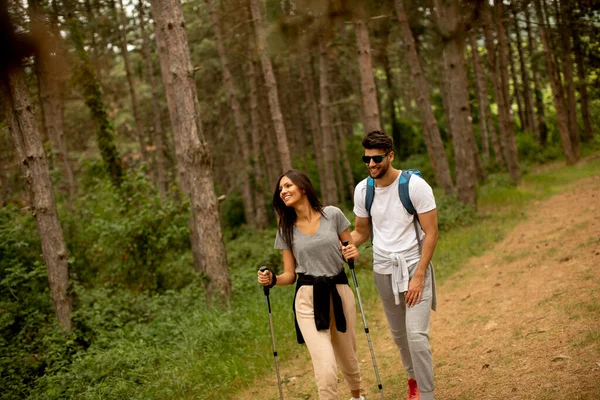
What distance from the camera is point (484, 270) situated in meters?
10.3

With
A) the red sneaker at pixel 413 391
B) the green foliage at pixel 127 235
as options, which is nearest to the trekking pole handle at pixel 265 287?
the red sneaker at pixel 413 391

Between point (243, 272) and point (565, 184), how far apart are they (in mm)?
11351

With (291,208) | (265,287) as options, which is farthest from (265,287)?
(291,208)

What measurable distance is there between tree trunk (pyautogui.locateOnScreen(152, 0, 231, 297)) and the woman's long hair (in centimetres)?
484

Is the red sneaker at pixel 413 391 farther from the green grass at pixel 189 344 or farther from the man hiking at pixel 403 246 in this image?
the green grass at pixel 189 344

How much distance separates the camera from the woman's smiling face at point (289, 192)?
491cm

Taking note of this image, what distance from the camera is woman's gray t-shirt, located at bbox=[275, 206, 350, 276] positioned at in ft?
16.1

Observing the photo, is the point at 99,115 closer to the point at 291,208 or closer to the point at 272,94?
the point at 272,94

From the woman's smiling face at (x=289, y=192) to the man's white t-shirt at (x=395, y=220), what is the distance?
0.58m

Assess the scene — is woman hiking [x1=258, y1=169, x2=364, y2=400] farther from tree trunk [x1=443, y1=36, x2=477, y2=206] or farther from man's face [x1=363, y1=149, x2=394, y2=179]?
tree trunk [x1=443, y1=36, x2=477, y2=206]

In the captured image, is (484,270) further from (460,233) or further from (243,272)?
(243,272)

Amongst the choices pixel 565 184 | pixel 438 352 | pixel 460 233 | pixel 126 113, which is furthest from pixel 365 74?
pixel 126 113

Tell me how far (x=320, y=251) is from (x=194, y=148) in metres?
5.23

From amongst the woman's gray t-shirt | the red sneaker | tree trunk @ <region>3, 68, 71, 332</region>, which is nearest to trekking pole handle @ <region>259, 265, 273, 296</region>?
the woman's gray t-shirt
